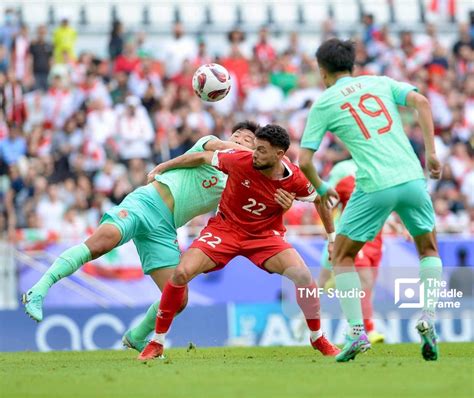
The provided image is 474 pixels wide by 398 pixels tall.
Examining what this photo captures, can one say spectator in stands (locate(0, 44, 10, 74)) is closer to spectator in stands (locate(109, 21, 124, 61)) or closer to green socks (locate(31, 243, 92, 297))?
spectator in stands (locate(109, 21, 124, 61))

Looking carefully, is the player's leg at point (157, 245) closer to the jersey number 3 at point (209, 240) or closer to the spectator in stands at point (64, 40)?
the jersey number 3 at point (209, 240)

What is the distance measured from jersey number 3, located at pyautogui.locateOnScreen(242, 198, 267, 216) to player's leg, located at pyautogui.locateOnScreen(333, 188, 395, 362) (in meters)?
1.31

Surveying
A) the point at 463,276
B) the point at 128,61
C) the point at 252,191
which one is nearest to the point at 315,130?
the point at 252,191

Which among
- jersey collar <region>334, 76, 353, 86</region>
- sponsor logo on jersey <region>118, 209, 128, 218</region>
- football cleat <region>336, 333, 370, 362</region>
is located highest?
jersey collar <region>334, 76, 353, 86</region>

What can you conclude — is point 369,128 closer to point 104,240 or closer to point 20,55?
point 104,240

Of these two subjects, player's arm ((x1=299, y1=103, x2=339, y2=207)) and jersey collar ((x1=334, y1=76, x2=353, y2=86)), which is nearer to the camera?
player's arm ((x1=299, y1=103, x2=339, y2=207))

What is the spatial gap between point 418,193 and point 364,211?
0.45 m

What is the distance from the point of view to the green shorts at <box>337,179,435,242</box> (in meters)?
9.83

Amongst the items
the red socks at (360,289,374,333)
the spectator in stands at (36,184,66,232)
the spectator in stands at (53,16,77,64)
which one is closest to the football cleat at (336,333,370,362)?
the red socks at (360,289,374,333)

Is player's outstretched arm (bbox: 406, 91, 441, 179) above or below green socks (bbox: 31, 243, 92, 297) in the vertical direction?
above

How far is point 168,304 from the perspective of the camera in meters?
11.1

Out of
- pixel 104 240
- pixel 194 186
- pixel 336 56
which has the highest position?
pixel 336 56

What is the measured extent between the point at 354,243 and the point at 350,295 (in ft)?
1.58

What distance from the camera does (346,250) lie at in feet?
33.1
